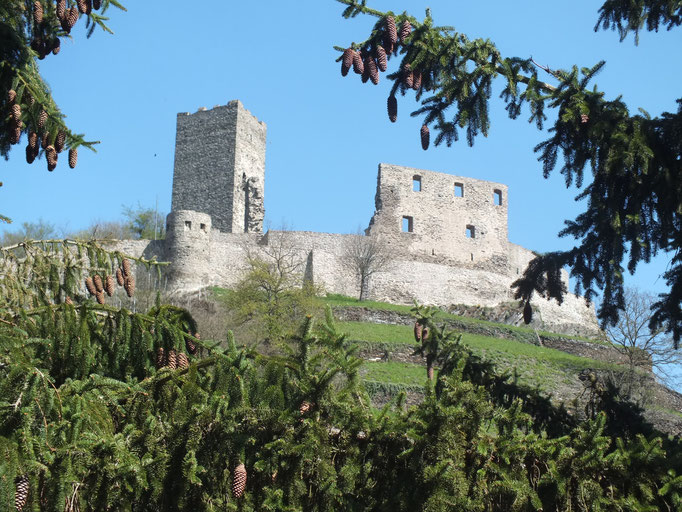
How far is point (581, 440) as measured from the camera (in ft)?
14.6

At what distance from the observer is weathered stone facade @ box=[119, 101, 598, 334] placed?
38.1 m

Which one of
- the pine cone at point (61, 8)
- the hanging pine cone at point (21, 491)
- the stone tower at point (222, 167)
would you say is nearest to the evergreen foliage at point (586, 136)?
the pine cone at point (61, 8)

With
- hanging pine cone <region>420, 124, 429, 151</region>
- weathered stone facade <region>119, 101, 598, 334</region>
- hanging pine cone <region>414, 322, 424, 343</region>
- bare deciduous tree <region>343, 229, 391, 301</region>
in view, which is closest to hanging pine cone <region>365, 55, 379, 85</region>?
hanging pine cone <region>420, 124, 429, 151</region>

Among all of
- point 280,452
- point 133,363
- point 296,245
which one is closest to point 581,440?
point 280,452

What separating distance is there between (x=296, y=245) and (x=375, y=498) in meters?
34.4

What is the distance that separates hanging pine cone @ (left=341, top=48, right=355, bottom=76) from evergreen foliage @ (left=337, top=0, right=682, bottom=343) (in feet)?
0.49

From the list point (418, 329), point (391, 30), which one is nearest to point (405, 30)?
point (391, 30)

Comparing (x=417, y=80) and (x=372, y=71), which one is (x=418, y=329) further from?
(x=372, y=71)

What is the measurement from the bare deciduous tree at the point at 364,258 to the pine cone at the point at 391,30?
3304 centimetres

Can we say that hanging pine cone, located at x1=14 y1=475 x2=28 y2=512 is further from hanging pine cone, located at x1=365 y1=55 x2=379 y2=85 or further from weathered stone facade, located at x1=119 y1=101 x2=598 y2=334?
weathered stone facade, located at x1=119 y1=101 x2=598 y2=334

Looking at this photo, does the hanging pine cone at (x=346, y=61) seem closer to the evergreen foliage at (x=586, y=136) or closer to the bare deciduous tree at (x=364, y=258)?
the evergreen foliage at (x=586, y=136)

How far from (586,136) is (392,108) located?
1.45 meters

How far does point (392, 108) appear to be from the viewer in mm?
5887

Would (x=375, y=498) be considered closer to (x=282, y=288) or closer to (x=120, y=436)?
(x=120, y=436)
